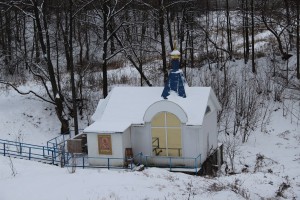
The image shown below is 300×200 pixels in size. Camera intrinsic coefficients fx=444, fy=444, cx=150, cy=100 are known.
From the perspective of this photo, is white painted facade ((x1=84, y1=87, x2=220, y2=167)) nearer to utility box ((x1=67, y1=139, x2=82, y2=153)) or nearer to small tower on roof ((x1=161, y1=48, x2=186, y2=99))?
small tower on roof ((x1=161, y1=48, x2=186, y2=99))

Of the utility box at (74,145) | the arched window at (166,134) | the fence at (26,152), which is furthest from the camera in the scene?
the fence at (26,152)

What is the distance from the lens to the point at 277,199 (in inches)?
658

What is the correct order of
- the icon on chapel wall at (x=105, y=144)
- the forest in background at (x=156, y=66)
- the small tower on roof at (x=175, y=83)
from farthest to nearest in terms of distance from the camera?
the forest in background at (x=156, y=66) → the small tower on roof at (x=175, y=83) → the icon on chapel wall at (x=105, y=144)

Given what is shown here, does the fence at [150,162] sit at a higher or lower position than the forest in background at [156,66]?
lower

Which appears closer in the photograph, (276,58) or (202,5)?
(276,58)

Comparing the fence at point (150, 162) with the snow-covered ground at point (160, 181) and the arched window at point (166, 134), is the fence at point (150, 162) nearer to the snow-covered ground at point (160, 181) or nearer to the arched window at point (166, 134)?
the arched window at point (166, 134)

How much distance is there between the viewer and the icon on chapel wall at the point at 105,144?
832 inches

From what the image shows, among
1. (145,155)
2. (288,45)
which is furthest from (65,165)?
(288,45)

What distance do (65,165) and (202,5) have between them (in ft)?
102

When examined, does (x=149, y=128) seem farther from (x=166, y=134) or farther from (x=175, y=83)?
(x=175, y=83)

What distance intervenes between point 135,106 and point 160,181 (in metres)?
5.75

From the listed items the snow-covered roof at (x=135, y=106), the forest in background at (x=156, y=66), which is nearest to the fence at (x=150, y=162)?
the snow-covered roof at (x=135, y=106)

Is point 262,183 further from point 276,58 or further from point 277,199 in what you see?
point 276,58

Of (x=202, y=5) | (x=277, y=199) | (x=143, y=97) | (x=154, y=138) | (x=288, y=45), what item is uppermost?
(x=202, y=5)
